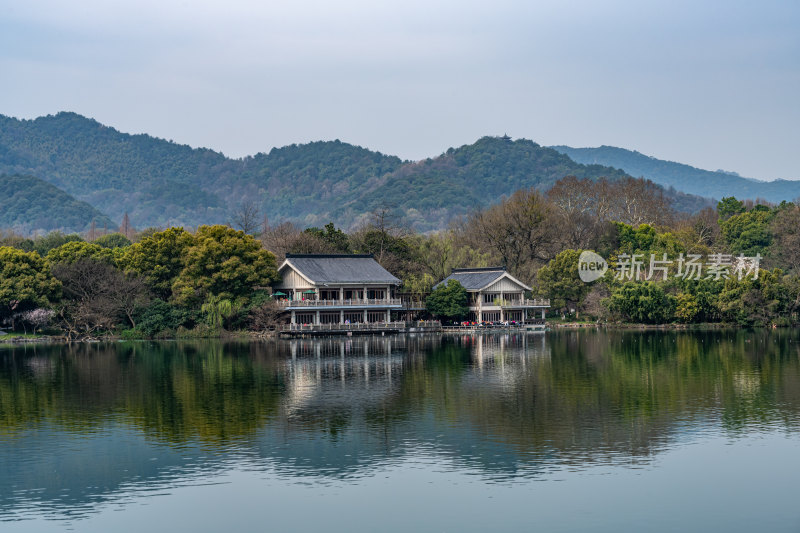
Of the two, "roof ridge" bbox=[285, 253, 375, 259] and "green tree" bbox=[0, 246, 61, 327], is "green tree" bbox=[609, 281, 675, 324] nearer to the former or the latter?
"roof ridge" bbox=[285, 253, 375, 259]

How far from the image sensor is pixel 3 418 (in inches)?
1146

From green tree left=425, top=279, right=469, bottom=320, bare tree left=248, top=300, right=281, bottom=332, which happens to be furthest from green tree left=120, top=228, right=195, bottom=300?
green tree left=425, top=279, right=469, bottom=320

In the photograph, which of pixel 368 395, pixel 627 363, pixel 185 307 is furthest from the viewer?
pixel 185 307

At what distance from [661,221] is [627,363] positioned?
2608 inches

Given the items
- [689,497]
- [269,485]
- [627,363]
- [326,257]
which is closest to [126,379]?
[269,485]

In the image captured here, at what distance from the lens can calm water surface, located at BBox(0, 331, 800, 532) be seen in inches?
719

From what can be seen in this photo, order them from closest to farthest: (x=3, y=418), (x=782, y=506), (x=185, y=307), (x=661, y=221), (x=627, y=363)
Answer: (x=782, y=506), (x=3, y=418), (x=627, y=363), (x=185, y=307), (x=661, y=221)

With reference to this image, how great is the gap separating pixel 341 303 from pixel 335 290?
5.65 feet

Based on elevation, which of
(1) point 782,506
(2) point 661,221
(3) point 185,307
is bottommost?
(1) point 782,506

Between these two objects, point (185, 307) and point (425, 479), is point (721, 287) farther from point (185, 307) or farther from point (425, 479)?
point (425, 479)

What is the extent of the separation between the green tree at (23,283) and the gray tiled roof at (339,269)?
57.2ft

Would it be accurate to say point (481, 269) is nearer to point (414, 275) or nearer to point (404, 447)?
point (414, 275)

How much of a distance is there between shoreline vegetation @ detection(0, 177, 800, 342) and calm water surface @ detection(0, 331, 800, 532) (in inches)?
834

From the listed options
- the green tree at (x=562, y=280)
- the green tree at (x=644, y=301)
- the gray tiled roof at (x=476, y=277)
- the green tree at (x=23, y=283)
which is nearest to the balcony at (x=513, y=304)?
the gray tiled roof at (x=476, y=277)
